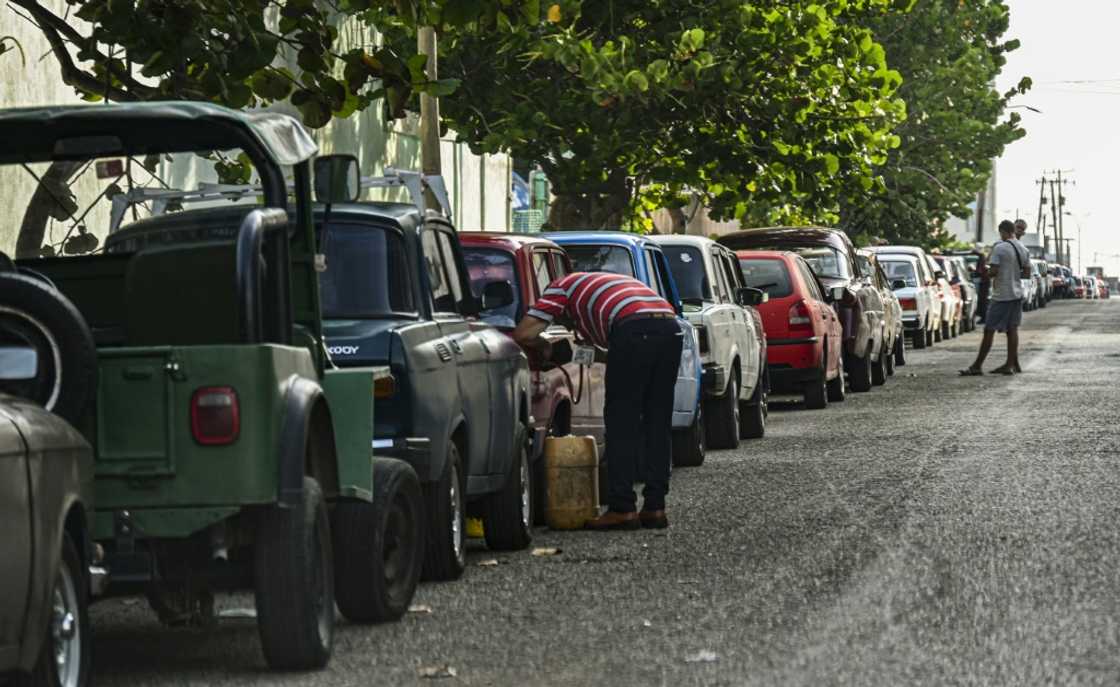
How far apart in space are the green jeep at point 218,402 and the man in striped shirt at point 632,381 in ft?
10.5

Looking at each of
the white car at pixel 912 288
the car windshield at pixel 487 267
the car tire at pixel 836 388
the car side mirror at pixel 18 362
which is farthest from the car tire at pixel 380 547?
the white car at pixel 912 288

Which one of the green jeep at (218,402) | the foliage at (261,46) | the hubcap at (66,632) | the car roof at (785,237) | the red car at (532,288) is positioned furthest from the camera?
the car roof at (785,237)

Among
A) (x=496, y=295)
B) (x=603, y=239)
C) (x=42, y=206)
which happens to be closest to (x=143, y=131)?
(x=496, y=295)

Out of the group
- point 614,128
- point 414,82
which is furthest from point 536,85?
point 414,82

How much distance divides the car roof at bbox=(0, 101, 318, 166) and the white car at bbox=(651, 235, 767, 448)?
872 cm

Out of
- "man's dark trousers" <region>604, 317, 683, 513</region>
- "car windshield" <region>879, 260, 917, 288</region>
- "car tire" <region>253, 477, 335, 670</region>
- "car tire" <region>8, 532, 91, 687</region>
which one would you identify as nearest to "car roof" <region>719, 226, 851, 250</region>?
"car windshield" <region>879, 260, 917, 288</region>

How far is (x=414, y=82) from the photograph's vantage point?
12.9 metres

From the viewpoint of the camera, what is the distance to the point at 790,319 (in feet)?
70.8

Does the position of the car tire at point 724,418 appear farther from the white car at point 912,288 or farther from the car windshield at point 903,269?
the car windshield at point 903,269

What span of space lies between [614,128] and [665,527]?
54.2 ft

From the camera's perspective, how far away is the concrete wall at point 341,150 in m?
18.1

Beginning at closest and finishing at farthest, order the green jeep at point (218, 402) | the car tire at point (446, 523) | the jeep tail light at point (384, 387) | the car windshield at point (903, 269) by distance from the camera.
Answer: the green jeep at point (218, 402) < the jeep tail light at point (384, 387) < the car tire at point (446, 523) < the car windshield at point (903, 269)

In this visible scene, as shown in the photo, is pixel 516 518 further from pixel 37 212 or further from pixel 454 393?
pixel 37 212

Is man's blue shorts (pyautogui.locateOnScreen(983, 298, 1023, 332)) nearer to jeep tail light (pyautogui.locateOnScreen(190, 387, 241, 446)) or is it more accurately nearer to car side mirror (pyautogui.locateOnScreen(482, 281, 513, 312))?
car side mirror (pyautogui.locateOnScreen(482, 281, 513, 312))
